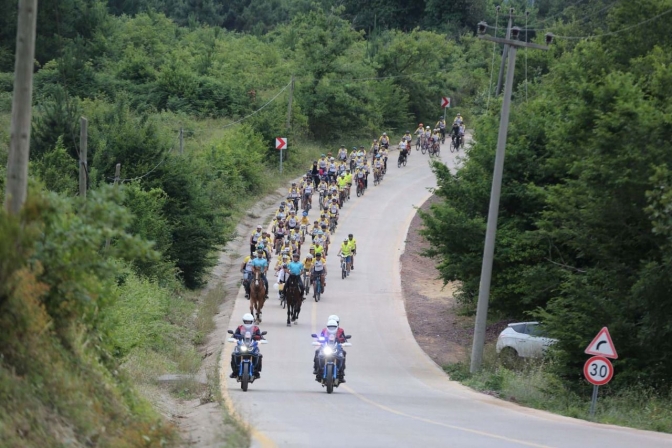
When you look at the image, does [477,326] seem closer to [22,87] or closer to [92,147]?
[22,87]

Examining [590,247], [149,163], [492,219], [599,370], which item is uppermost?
[149,163]

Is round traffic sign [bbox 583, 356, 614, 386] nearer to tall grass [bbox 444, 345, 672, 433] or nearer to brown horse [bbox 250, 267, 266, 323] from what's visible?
tall grass [bbox 444, 345, 672, 433]

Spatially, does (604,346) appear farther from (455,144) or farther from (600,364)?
(455,144)

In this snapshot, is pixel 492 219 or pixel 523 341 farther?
pixel 523 341

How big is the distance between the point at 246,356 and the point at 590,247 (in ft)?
26.6

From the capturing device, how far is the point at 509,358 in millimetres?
27969

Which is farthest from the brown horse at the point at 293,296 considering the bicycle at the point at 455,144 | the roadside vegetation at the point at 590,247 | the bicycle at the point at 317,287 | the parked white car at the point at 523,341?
the bicycle at the point at 455,144

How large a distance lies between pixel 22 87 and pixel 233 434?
4.90 metres

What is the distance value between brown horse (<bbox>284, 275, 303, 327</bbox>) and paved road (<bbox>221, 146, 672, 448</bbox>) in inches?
18.0

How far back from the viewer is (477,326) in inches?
1021

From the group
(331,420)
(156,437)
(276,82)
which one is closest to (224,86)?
(276,82)

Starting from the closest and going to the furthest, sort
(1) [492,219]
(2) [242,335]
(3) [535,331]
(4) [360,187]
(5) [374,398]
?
(5) [374,398] → (2) [242,335] → (1) [492,219] → (3) [535,331] → (4) [360,187]

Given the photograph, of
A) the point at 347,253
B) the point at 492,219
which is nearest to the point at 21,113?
the point at 492,219

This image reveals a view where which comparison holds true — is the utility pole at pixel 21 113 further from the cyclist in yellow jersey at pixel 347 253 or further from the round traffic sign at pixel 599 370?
the cyclist in yellow jersey at pixel 347 253
